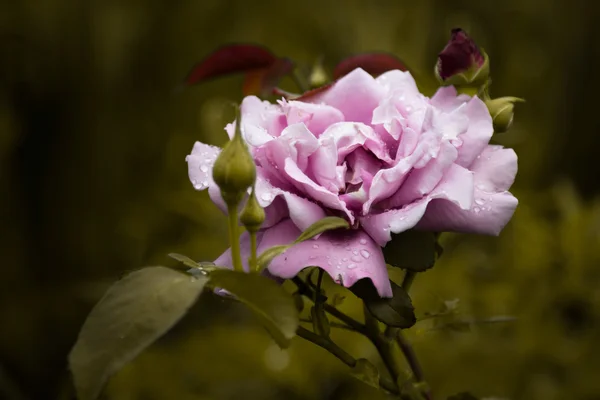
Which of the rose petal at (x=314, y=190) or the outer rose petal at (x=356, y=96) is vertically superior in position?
the outer rose petal at (x=356, y=96)

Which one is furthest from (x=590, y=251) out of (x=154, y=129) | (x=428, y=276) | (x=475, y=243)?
(x=154, y=129)

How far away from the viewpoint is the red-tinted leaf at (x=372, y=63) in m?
0.47

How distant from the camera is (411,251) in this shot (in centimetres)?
34

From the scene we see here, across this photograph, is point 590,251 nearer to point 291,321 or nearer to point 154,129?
point 291,321

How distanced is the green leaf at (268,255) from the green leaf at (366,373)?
8 centimetres

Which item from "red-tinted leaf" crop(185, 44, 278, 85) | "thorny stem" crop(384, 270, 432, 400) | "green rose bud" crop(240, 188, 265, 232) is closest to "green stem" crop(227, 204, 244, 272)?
"green rose bud" crop(240, 188, 265, 232)

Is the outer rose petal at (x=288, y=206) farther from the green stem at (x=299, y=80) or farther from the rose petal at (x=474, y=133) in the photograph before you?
the green stem at (x=299, y=80)

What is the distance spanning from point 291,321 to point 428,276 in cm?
52

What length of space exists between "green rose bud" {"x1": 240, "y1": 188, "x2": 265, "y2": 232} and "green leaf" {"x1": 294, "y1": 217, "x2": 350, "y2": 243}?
0.02 metres

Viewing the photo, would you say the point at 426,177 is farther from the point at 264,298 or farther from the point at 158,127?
the point at 158,127

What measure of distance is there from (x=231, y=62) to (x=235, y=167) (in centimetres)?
25

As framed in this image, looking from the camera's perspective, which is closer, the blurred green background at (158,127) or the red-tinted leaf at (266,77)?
the red-tinted leaf at (266,77)

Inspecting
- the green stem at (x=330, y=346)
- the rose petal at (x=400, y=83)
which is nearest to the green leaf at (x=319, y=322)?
the green stem at (x=330, y=346)

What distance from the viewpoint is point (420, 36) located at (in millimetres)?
1043
